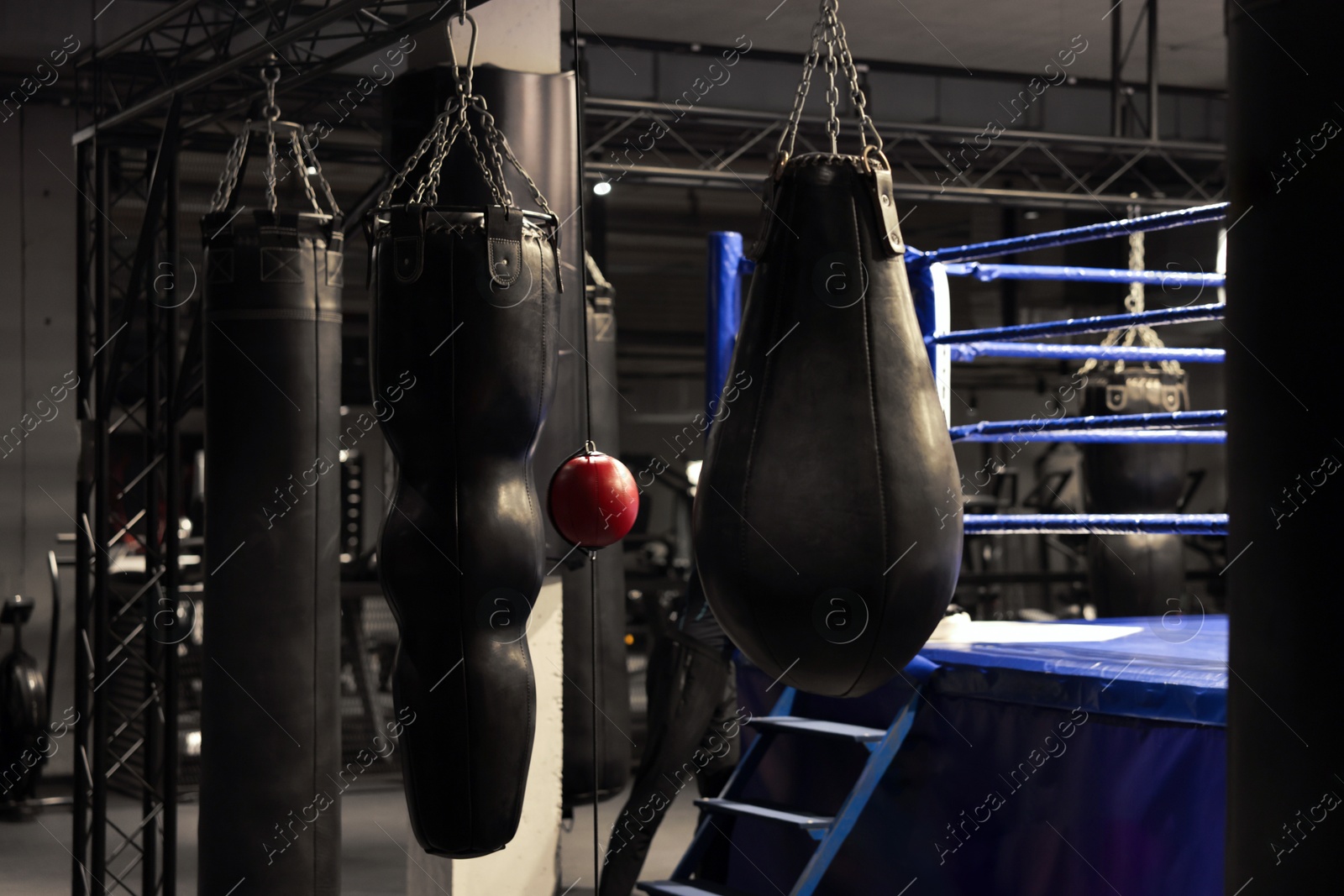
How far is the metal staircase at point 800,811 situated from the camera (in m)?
3.12

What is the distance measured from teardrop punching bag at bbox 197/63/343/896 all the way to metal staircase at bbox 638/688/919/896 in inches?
37.7

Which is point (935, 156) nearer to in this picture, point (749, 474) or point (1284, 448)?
point (749, 474)

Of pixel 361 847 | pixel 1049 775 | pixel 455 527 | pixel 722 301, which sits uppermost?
pixel 722 301

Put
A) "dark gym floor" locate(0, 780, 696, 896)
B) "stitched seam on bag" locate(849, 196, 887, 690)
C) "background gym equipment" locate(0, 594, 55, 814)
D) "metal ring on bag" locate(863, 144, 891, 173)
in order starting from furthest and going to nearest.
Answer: "background gym equipment" locate(0, 594, 55, 814)
"dark gym floor" locate(0, 780, 696, 896)
"metal ring on bag" locate(863, 144, 891, 173)
"stitched seam on bag" locate(849, 196, 887, 690)

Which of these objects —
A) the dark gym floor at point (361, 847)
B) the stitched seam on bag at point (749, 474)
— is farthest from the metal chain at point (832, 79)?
the dark gym floor at point (361, 847)

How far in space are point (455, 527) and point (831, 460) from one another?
821mm

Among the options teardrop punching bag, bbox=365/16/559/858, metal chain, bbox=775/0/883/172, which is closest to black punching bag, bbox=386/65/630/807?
teardrop punching bag, bbox=365/16/559/858

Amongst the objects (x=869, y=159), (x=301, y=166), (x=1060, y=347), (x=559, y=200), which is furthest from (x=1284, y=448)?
(x=559, y=200)

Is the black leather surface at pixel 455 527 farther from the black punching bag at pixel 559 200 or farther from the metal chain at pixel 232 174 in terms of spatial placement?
the metal chain at pixel 232 174

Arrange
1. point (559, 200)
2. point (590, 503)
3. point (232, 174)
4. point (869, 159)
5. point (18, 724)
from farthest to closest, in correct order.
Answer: point (18, 724), point (559, 200), point (232, 174), point (590, 503), point (869, 159)

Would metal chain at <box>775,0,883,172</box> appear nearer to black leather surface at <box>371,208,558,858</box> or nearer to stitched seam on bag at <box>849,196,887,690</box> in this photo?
stitched seam on bag at <box>849,196,887,690</box>

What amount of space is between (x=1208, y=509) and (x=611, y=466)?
13.9m

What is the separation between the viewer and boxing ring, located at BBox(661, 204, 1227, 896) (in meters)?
2.59

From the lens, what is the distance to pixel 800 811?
3.49 metres
